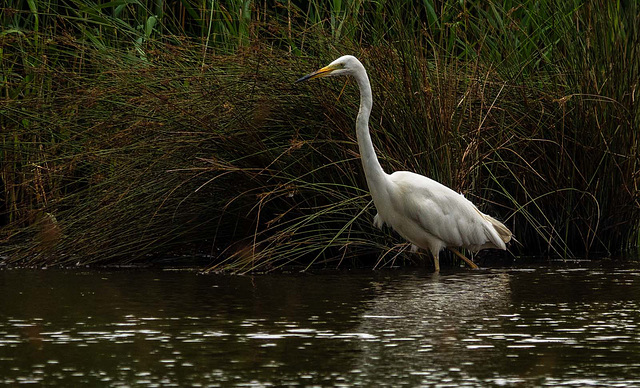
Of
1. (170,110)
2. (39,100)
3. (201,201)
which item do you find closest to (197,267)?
(201,201)

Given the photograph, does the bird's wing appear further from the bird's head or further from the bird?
the bird's head

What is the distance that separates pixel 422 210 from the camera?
26.1ft

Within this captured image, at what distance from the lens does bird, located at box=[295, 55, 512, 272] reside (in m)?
7.69

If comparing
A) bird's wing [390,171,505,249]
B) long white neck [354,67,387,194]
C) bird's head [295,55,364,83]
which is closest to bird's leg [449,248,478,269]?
bird's wing [390,171,505,249]

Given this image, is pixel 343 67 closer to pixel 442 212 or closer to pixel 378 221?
pixel 378 221

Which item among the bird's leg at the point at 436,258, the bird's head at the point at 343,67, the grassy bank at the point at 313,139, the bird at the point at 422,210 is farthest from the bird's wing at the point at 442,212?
the bird's head at the point at 343,67

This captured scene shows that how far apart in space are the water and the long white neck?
61 cm

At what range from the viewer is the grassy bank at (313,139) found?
8.28 m

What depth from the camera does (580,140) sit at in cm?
885

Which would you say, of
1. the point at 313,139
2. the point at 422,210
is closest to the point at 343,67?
the point at 313,139

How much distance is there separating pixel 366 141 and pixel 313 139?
0.86 m

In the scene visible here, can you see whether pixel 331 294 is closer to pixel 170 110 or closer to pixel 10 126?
pixel 170 110

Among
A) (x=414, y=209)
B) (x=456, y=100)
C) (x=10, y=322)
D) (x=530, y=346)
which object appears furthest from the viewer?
(x=456, y=100)

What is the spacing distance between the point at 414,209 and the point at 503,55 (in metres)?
1.89
